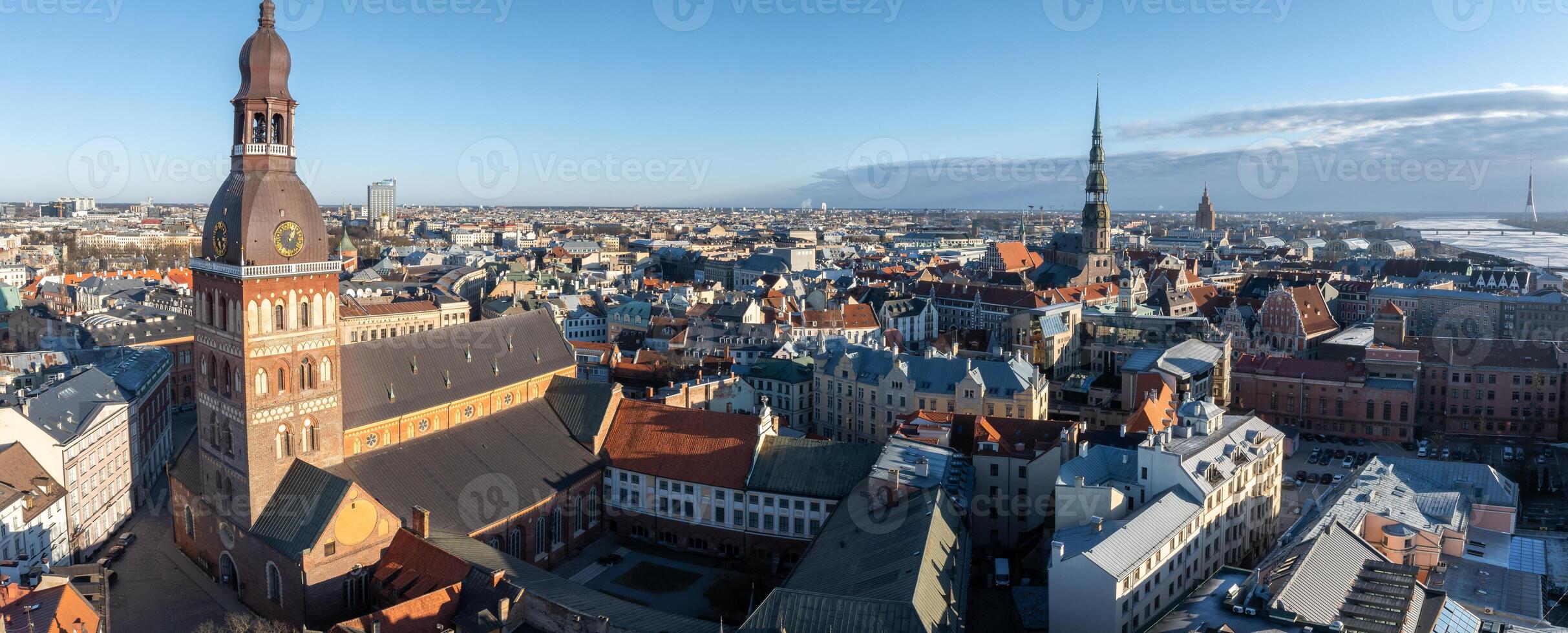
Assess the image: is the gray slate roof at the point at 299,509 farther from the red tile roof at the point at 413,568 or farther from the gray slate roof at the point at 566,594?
the gray slate roof at the point at 566,594

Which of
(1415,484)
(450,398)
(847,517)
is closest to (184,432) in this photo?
(450,398)

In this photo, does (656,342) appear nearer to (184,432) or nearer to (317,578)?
(184,432)

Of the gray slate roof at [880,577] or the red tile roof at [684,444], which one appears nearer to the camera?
the gray slate roof at [880,577]

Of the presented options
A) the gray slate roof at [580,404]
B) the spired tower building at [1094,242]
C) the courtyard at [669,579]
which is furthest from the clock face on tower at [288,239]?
the spired tower building at [1094,242]

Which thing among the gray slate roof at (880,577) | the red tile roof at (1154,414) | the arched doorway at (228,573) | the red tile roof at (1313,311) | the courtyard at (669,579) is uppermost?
the red tile roof at (1313,311)

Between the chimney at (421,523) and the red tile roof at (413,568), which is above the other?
the chimney at (421,523)

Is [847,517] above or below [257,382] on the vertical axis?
below

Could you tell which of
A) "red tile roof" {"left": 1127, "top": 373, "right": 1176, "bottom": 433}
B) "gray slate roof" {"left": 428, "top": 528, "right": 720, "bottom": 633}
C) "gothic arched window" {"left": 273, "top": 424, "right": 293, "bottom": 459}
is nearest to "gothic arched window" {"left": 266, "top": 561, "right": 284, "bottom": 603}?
"gothic arched window" {"left": 273, "top": 424, "right": 293, "bottom": 459}
